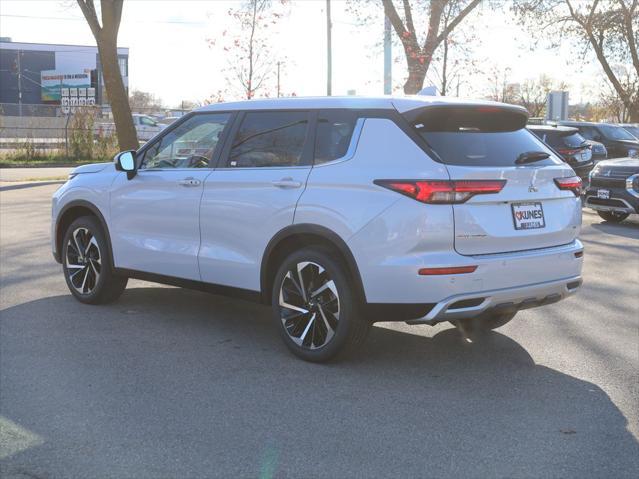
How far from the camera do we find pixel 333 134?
17.3 ft

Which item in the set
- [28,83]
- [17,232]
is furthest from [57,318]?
[28,83]

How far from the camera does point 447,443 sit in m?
3.93

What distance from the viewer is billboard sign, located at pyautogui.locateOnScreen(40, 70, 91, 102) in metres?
81.4

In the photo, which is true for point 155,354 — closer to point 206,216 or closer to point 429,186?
point 206,216

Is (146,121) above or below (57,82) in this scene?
below

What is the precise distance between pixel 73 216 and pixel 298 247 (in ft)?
9.30

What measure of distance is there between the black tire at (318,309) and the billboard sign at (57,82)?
80746 millimetres

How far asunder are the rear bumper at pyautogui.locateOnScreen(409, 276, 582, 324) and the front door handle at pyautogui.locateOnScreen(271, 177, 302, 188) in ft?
3.89

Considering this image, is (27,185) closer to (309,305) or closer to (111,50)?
(111,50)

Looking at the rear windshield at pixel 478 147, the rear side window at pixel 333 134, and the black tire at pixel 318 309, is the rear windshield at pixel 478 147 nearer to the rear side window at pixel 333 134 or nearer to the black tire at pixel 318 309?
the rear side window at pixel 333 134

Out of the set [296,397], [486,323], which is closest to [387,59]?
[486,323]

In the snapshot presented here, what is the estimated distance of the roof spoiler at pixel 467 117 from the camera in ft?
16.2

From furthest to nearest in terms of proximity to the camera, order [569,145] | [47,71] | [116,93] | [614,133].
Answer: [47,71]
[614,133]
[116,93]
[569,145]

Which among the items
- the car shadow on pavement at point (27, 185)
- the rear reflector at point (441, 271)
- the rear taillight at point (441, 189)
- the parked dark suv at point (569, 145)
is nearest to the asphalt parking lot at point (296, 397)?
the rear reflector at point (441, 271)
